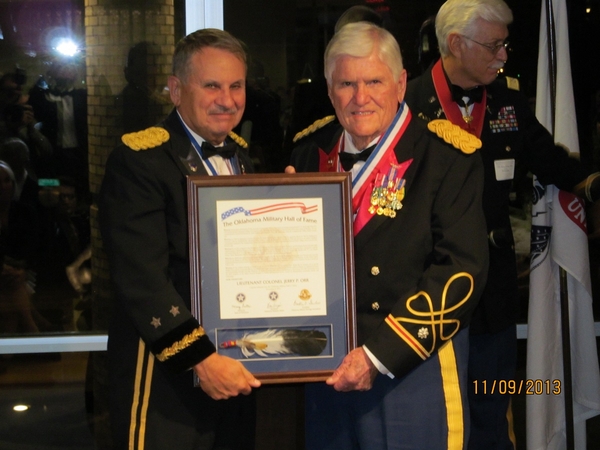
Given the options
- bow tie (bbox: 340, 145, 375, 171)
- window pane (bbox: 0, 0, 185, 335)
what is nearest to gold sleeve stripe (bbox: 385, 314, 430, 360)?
bow tie (bbox: 340, 145, 375, 171)

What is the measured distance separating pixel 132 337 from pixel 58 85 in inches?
83.8

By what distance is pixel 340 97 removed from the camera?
2.06 meters

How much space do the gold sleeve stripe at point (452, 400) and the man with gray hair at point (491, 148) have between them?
0.75m

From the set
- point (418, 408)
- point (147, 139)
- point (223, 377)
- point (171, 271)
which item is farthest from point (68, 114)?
point (418, 408)

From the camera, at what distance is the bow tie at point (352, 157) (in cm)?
207

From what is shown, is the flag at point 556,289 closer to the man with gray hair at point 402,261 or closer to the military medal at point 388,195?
the man with gray hair at point 402,261

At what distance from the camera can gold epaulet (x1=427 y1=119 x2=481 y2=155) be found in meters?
2.02

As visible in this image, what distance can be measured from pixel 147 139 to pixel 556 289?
1.80 metres

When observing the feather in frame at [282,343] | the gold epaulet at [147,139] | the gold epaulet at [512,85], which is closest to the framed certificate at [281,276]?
the feather in frame at [282,343]

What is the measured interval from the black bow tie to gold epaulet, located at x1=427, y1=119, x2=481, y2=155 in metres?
0.54

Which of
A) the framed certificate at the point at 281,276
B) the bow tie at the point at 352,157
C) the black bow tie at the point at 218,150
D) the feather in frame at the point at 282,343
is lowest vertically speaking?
the feather in frame at the point at 282,343

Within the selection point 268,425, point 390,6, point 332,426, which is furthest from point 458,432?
point 390,6

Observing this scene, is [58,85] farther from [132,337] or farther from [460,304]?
[460,304]

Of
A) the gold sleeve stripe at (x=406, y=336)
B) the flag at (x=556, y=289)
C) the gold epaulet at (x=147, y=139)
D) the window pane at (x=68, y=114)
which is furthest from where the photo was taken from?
the window pane at (x=68, y=114)
